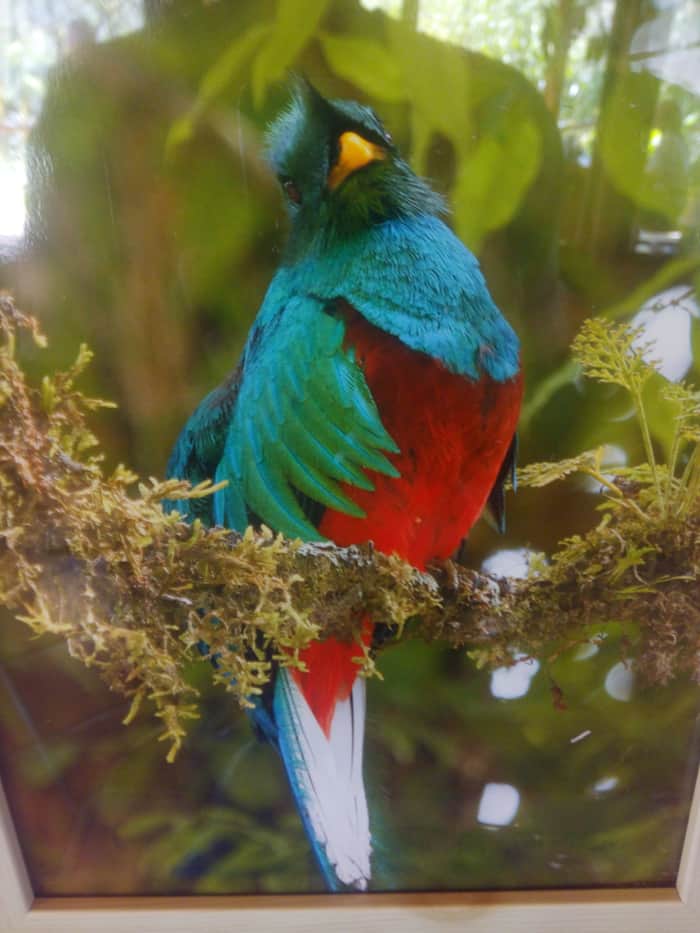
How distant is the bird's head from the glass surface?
0.7 inches

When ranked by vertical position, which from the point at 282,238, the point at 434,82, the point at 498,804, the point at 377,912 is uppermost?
the point at 434,82

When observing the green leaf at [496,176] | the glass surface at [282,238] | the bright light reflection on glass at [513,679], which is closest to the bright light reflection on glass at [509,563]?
the glass surface at [282,238]

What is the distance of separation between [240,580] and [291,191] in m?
0.46

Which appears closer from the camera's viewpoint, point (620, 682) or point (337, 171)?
point (337, 171)

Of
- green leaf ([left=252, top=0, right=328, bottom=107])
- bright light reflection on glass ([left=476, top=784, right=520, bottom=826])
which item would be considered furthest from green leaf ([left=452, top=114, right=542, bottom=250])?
bright light reflection on glass ([left=476, top=784, right=520, bottom=826])

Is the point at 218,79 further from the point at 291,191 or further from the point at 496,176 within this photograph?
the point at 496,176

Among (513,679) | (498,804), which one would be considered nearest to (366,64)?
(513,679)

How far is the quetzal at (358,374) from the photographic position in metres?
0.70

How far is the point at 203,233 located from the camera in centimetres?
69

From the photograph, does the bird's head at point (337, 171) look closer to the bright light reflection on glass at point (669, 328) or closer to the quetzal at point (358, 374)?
the quetzal at point (358, 374)

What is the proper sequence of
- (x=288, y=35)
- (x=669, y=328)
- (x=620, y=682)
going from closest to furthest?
(x=288, y=35) → (x=669, y=328) → (x=620, y=682)

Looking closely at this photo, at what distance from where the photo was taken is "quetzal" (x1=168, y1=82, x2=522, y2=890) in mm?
699

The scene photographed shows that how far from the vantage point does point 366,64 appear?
65 centimetres

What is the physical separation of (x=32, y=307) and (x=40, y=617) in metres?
0.36
